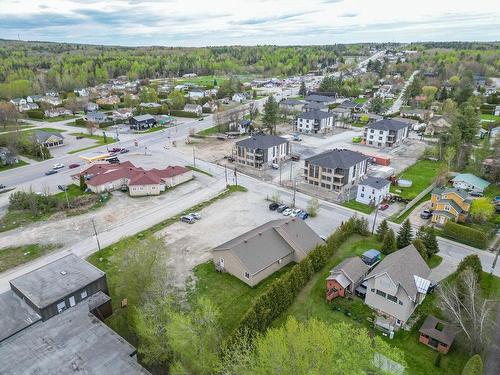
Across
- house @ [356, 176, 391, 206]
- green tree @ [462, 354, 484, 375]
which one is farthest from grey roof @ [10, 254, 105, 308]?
house @ [356, 176, 391, 206]

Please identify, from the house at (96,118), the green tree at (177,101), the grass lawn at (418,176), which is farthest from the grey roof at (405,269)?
the green tree at (177,101)

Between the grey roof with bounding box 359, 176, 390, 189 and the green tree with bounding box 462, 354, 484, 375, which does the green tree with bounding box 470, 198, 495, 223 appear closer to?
the grey roof with bounding box 359, 176, 390, 189

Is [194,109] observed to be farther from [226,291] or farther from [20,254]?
[226,291]

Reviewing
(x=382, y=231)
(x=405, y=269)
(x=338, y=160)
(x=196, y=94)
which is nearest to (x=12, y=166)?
(x=338, y=160)

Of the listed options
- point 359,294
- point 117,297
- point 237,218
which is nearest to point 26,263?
point 117,297

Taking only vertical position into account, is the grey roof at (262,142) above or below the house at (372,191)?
above

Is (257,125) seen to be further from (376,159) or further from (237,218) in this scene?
(237,218)

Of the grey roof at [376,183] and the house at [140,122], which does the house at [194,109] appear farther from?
the grey roof at [376,183]
